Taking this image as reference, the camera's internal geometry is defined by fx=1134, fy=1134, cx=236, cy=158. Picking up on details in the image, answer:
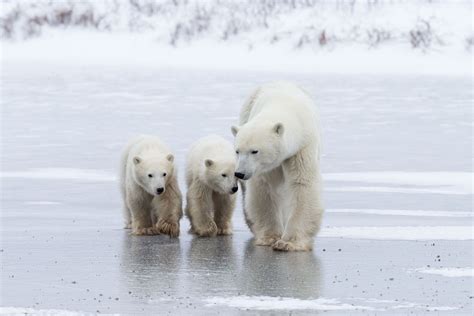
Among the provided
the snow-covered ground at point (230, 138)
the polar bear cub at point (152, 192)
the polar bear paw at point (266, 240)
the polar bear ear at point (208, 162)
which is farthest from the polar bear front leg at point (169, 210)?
the polar bear paw at point (266, 240)

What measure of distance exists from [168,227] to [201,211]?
9.7 inches

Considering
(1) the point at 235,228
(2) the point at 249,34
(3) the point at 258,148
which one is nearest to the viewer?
(3) the point at 258,148

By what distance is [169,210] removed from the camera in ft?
24.7

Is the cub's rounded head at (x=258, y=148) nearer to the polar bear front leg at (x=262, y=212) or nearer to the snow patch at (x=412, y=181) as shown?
the polar bear front leg at (x=262, y=212)

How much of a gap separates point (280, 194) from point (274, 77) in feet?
53.1

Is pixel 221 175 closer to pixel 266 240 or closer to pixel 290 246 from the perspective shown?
pixel 266 240

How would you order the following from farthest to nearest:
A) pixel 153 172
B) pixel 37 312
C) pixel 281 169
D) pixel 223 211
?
1. pixel 223 211
2. pixel 153 172
3. pixel 281 169
4. pixel 37 312

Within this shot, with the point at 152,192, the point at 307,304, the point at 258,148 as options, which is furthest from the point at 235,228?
the point at 307,304

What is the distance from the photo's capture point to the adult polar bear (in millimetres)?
6562

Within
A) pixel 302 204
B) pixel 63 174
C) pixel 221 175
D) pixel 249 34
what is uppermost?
pixel 249 34

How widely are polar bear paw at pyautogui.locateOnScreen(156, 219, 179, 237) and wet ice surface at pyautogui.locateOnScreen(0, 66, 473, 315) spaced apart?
8 centimetres

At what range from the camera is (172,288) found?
5.50m

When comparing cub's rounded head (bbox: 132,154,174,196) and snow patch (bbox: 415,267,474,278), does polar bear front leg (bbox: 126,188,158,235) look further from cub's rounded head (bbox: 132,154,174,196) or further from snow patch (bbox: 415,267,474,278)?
snow patch (bbox: 415,267,474,278)

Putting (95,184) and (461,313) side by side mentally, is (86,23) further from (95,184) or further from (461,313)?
(461,313)
